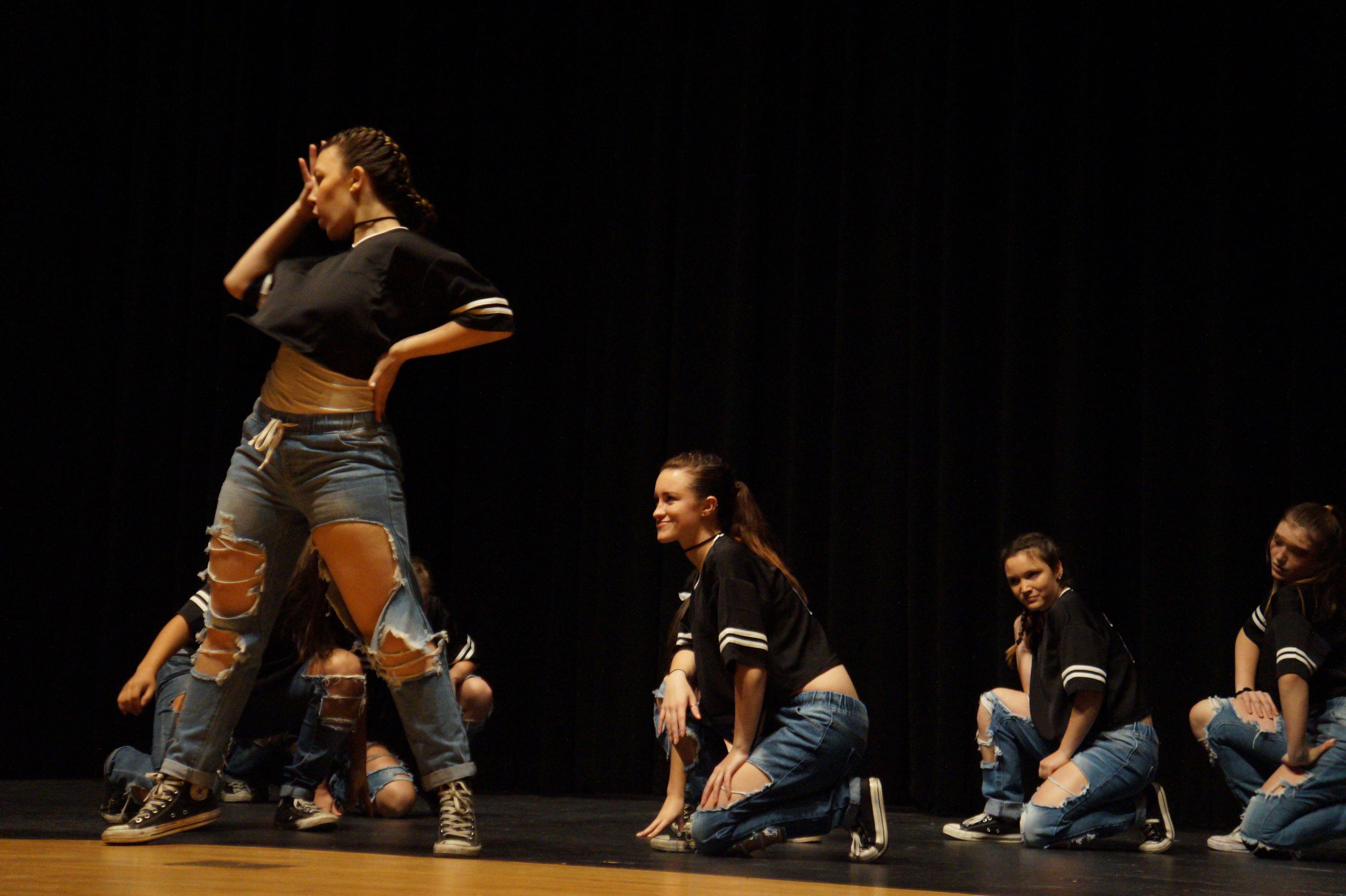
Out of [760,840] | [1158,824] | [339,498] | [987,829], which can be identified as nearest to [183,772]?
[339,498]

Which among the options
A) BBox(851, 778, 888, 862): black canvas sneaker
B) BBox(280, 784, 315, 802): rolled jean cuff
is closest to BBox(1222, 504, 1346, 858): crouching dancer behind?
BBox(851, 778, 888, 862): black canvas sneaker

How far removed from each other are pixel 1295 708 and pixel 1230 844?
1.22ft

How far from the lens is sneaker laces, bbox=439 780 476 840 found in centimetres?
223

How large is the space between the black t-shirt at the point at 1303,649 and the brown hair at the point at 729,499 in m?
1.12

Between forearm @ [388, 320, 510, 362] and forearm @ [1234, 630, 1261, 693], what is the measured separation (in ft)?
6.86

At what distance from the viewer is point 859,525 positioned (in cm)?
405

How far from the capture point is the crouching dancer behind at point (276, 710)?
2803 mm

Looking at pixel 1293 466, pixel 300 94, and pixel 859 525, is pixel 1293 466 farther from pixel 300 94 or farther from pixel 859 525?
pixel 300 94

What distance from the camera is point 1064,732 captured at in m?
3.05

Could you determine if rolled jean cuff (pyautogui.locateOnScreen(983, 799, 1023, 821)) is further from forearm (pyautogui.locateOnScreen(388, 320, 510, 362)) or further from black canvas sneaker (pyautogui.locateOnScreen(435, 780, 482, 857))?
forearm (pyautogui.locateOnScreen(388, 320, 510, 362))

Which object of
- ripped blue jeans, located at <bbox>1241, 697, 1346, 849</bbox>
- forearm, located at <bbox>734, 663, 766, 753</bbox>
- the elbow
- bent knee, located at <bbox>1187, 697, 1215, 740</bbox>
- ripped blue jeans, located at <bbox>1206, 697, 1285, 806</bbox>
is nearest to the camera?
the elbow

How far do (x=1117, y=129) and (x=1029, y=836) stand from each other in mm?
2170

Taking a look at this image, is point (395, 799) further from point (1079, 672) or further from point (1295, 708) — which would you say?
point (1295, 708)

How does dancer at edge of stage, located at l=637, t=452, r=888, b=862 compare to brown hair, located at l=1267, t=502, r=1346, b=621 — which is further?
brown hair, located at l=1267, t=502, r=1346, b=621
